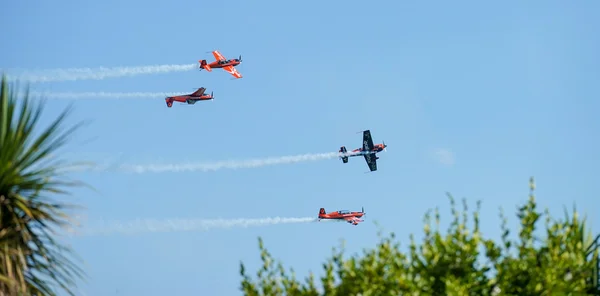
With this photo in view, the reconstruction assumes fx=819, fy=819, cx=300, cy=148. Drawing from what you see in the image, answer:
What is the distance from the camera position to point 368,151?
250 ft

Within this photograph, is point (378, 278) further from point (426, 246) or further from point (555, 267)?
point (555, 267)

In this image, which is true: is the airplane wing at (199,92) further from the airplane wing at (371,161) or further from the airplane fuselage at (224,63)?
the airplane wing at (371,161)

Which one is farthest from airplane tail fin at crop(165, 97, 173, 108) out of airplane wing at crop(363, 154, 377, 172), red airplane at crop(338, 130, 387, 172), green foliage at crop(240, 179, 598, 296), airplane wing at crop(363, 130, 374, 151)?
green foliage at crop(240, 179, 598, 296)

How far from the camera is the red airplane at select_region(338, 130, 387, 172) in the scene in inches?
2867

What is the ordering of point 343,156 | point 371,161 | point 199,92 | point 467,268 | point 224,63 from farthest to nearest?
point 371,161 < point 343,156 < point 199,92 < point 224,63 < point 467,268

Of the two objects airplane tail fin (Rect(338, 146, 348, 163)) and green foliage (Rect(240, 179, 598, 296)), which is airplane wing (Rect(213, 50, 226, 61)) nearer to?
airplane tail fin (Rect(338, 146, 348, 163))

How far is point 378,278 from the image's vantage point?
17.5 m

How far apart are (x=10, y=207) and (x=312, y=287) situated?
665 cm

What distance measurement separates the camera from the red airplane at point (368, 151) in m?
72.8

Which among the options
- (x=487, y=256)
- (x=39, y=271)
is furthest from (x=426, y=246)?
(x=39, y=271)

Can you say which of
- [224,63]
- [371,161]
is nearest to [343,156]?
[371,161]

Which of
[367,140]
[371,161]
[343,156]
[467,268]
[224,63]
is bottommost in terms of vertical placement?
[467,268]

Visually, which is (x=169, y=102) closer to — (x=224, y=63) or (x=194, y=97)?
(x=194, y=97)

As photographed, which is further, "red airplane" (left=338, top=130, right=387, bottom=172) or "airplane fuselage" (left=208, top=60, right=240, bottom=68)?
"red airplane" (left=338, top=130, right=387, bottom=172)
